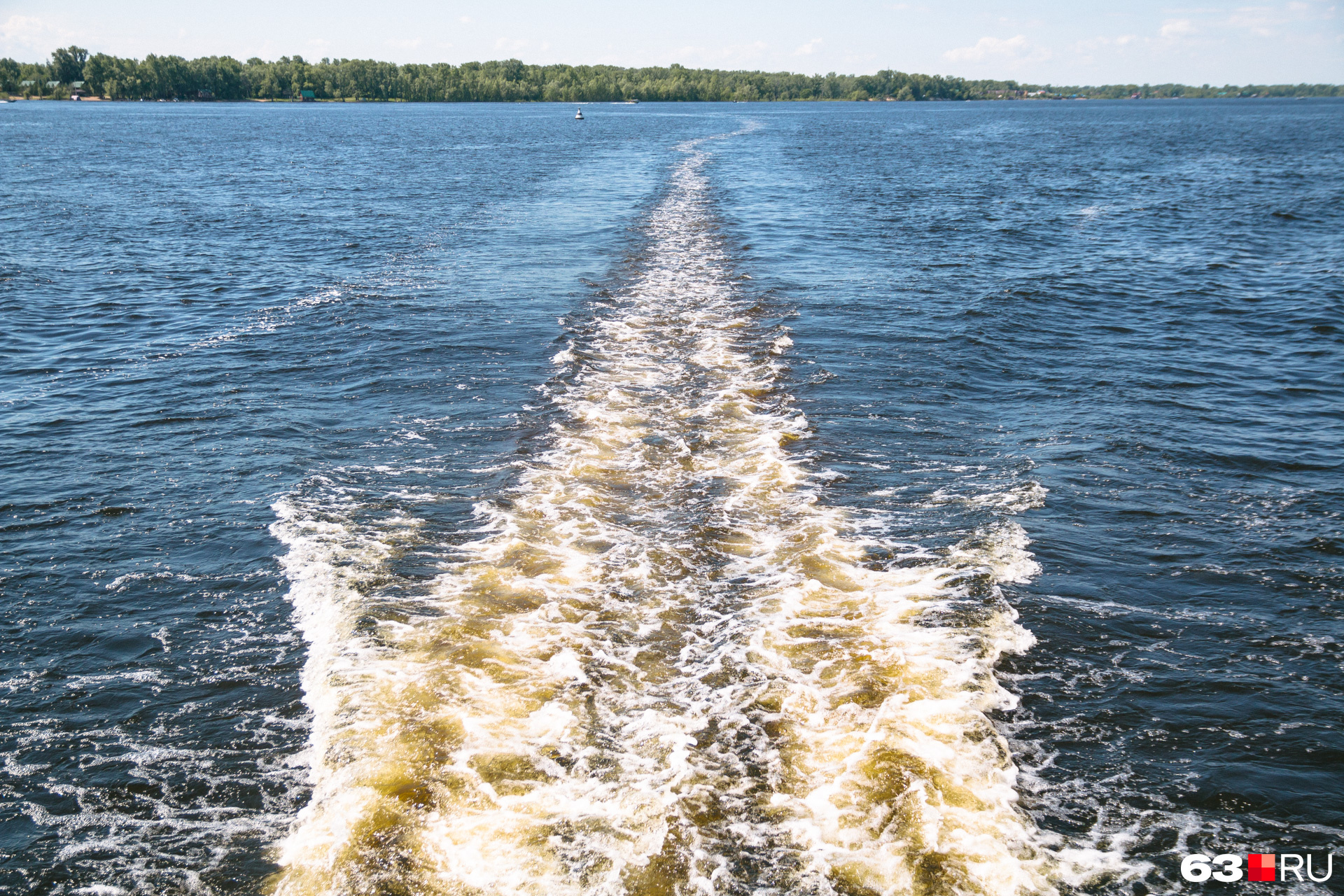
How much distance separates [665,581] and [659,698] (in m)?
1.78

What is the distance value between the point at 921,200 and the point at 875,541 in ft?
110

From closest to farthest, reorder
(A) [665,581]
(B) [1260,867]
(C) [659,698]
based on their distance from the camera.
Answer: (B) [1260,867]
(C) [659,698]
(A) [665,581]

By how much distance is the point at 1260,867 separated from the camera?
5305 mm

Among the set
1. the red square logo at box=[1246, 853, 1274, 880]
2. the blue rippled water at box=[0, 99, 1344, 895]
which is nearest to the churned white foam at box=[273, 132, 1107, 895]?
the blue rippled water at box=[0, 99, 1344, 895]

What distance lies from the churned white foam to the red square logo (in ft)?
4.04

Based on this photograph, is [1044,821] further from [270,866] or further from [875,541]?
[270,866]

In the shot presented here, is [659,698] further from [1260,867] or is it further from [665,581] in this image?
[1260,867]

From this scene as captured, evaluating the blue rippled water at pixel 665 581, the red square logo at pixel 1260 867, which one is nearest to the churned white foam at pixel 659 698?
the blue rippled water at pixel 665 581

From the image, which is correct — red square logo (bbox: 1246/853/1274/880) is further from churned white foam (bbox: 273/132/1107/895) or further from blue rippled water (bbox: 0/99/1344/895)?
churned white foam (bbox: 273/132/1107/895)

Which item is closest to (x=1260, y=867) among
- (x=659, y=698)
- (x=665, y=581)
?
(x=659, y=698)

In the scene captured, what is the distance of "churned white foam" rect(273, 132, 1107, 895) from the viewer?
5.18m

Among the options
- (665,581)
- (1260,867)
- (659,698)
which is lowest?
(1260,867)

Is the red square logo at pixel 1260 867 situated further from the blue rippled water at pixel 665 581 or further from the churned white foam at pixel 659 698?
the churned white foam at pixel 659 698

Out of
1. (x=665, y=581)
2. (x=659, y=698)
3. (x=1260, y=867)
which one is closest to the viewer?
(x=1260, y=867)
